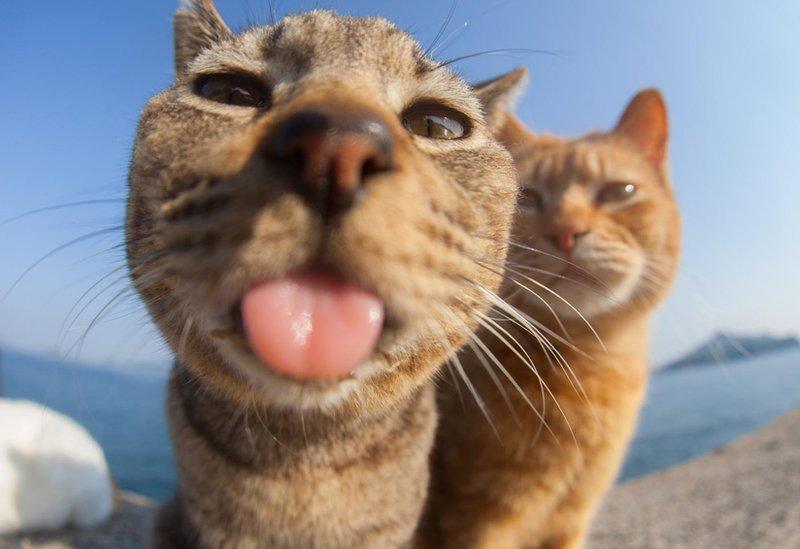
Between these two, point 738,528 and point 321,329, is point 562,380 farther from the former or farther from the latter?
point 738,528

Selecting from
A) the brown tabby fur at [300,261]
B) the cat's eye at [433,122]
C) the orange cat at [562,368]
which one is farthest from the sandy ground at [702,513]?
the cat's eye at [433,122]

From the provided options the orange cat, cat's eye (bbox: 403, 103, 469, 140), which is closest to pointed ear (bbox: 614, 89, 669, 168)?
the orange cat

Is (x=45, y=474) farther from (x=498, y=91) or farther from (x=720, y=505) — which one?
(x=720, y=505)

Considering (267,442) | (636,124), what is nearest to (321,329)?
A: (267,442)

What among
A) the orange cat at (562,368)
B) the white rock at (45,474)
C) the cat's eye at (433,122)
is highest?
the cat's eye at (433,122)

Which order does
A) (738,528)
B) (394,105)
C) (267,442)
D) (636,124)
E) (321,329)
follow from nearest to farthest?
(321,329), (394,105), (267,442), (636,124), (738,528)

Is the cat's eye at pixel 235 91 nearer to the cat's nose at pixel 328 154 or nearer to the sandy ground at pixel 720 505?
the cat's nose at pixel 328 154
